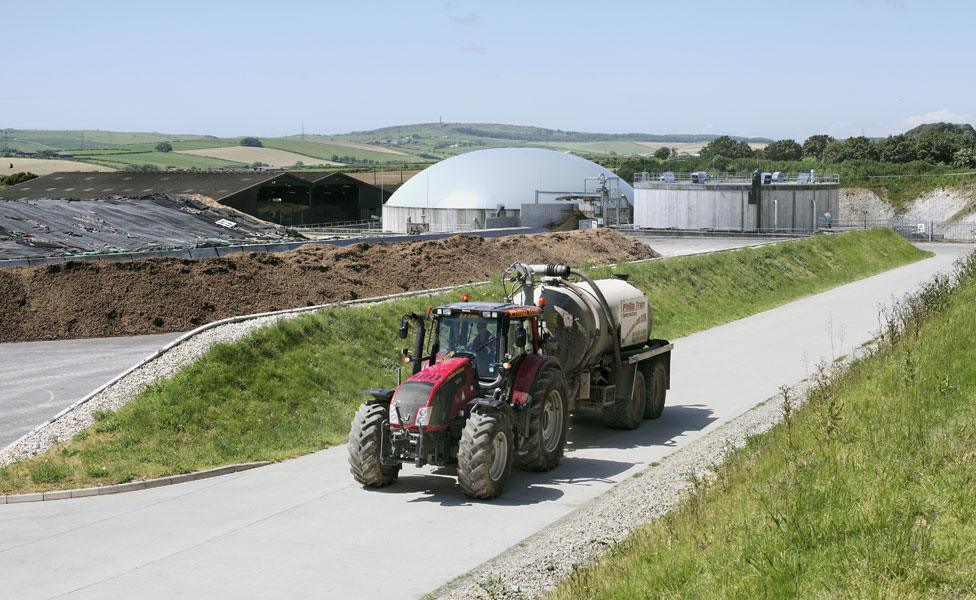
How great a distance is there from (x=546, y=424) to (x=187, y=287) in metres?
20.7

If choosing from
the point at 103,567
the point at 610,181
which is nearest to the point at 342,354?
the point at 103,567

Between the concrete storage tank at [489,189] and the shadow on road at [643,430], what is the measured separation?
65749 mm

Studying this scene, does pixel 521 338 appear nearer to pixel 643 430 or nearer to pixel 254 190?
pixel 643 430

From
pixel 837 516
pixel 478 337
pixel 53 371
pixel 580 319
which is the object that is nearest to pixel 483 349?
pixel 478 337

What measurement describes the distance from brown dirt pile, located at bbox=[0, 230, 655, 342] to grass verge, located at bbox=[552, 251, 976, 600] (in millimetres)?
22364

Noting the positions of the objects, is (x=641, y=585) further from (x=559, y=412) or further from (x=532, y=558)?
(x=559, y=412)

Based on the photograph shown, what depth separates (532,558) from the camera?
1262 cm

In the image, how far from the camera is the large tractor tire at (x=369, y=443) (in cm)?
1555

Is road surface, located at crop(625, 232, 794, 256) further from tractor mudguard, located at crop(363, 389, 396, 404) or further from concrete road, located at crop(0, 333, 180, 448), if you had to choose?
tractor mudguard, located at crop(363, 389, 396, 404)

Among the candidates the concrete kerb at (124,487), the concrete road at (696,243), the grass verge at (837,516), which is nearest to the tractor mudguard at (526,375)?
the grass verge at (837,516)

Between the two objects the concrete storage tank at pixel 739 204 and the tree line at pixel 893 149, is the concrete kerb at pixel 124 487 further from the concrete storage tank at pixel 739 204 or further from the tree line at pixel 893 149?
the tree line at pixel 893 149

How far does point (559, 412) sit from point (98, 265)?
2302 cm

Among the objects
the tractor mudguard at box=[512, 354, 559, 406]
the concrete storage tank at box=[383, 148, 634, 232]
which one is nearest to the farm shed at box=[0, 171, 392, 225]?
the concrete storage tank at box=[383, 148, 634, 232]

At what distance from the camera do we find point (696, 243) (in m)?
75.7
